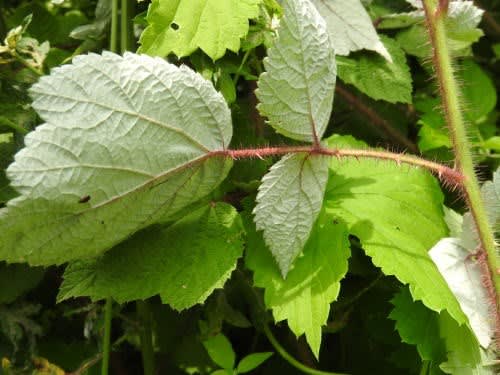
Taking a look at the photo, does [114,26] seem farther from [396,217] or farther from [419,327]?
[419,327]

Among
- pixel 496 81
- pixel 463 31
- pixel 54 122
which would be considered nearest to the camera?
pixel 54 122

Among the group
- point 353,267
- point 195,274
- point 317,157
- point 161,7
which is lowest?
point 353,267

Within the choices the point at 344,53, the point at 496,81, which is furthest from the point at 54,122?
the point at 496,81

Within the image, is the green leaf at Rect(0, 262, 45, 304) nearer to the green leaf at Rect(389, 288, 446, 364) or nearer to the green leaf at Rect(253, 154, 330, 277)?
the green leaf at Rect(253, 154, 330, 277)

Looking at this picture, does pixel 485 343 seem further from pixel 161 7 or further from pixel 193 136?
pixel 161 7

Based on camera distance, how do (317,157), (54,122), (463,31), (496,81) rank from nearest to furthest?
(54,122), (317,157), (463,31), (496,81)

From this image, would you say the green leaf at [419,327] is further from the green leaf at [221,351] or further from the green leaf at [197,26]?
the green leaf at [197,26]

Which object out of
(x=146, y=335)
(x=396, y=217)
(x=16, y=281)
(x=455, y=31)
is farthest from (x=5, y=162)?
(x=455, y=31)
